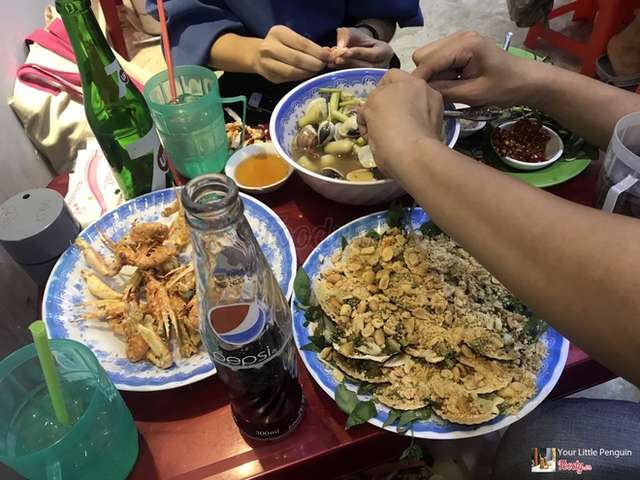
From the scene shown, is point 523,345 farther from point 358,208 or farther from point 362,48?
point 362,48

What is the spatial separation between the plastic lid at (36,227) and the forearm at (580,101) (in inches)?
39.1

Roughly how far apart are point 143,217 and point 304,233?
348 mm

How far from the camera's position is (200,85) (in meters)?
1.10

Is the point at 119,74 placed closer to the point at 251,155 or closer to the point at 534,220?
the point at 251,155

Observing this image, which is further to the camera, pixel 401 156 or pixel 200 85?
pixel 200 85

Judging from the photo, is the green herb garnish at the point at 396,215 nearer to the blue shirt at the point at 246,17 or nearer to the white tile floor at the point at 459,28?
the blue shirt at the point at 246,17

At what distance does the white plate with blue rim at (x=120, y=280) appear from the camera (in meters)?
0.73

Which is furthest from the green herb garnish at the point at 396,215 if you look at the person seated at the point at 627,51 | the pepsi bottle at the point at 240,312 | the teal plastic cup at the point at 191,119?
the person seated at the point at 627,51

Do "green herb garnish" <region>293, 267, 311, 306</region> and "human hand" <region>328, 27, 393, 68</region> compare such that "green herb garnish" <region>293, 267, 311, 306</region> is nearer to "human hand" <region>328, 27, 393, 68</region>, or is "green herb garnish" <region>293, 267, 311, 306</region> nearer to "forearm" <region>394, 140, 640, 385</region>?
"forearm" <region>394, 140, 640, 385</region>

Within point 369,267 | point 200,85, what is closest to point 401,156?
point 369,267

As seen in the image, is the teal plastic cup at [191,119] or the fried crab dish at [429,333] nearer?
the fried crab dish at [429,333]

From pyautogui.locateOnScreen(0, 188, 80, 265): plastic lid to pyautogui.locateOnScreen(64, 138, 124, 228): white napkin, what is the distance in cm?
11

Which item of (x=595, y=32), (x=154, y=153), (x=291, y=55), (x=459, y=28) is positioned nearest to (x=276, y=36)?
(x=291, y=55)

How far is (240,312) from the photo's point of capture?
0.57m
